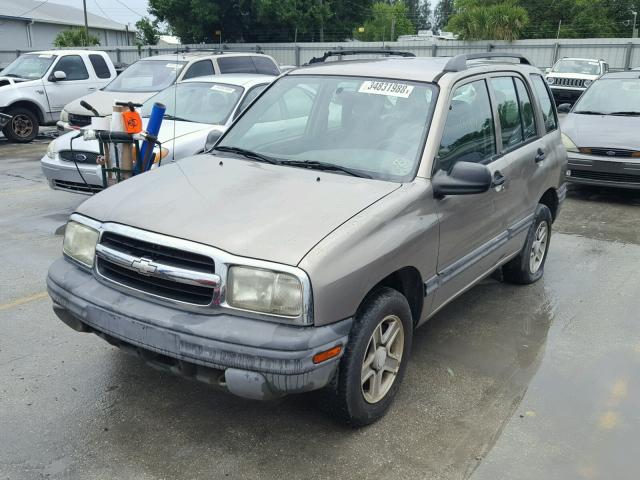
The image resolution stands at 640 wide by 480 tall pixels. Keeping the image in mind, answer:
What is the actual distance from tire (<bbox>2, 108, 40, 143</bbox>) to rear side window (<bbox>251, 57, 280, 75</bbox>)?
207 inches

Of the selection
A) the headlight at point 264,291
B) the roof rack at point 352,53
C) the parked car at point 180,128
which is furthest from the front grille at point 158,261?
the parked car at point 180,128

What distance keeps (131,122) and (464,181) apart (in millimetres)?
3300

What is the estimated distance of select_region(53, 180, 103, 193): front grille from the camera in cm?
728

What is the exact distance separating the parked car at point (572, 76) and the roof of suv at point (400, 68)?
57.0ft

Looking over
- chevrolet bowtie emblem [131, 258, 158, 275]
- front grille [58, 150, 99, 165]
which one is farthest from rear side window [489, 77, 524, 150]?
front grille [58, 150, 99, 165]

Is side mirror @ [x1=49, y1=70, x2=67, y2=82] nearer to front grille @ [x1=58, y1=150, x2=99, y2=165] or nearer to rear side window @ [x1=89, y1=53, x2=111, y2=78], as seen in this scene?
rear side window @ [x1=89, y1=53, x2=111, y2=78]

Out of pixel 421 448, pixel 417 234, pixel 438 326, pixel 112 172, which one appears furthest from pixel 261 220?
pixel 112 172

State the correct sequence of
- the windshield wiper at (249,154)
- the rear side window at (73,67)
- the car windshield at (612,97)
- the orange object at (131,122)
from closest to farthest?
1. the windshield wiper at (249,154)
2. the orange object at (131,122)
3. the car windshield at (612,97)
4. the rear side window at (73,67)

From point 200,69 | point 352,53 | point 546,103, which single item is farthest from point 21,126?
point 546,103

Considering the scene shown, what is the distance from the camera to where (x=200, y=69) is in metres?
11.5

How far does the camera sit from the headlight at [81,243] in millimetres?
3309

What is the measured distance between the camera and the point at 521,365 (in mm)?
4055

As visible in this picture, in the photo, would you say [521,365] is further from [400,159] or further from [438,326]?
[400,159]

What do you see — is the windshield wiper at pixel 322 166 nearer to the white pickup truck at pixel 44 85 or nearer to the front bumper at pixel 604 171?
the front bumper at pixel 604 171
